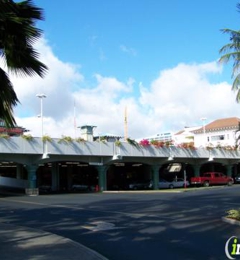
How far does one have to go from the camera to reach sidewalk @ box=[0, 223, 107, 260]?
9.25 meters

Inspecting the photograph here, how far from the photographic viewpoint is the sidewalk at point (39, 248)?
9.25m

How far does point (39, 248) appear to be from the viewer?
10289mm

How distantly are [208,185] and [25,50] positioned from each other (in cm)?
4670

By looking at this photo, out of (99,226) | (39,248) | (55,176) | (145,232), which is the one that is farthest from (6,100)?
(55,176)

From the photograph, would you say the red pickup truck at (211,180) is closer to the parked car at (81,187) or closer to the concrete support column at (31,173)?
the parked car at (81,187)

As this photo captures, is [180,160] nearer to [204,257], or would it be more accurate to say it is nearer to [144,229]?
[144,229]

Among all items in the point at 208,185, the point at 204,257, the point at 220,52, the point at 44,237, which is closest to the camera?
the point at 204,257

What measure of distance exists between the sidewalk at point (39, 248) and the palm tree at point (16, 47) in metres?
3.03

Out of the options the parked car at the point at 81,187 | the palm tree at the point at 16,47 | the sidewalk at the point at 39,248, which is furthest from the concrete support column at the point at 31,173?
the palm tree at the point at 16,47

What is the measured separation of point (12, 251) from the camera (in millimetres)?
9969

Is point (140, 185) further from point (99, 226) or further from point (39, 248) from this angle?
point (39, 248)

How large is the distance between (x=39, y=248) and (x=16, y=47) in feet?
15.8

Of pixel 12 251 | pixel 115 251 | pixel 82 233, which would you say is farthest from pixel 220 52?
pixel 12 251

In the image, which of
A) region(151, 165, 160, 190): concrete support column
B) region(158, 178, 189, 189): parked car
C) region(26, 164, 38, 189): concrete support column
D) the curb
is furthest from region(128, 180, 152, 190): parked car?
the curb
